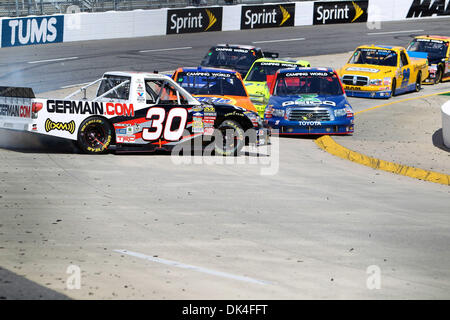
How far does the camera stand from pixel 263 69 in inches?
856

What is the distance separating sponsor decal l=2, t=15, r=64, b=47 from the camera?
29.3 metres

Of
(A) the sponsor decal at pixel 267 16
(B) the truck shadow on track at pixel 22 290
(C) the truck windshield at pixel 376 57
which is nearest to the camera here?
(B) the truck shadow on track at pixel 22 290

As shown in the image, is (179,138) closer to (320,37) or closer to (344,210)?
(344,210)

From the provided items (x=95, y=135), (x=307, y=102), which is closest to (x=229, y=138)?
(x=95, y=135)

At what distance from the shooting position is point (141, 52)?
31.2 meters

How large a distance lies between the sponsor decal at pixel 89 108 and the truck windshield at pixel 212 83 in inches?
122

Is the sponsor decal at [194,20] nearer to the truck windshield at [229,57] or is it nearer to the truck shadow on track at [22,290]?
the truck windshield at [229,57]

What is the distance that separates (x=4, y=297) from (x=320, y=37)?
108 ft

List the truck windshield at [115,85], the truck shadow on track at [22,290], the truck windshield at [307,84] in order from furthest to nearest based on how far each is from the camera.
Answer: the truck windshield at [307,84], the truck windshield at [115,85], the truck shadow on track at [22,290]

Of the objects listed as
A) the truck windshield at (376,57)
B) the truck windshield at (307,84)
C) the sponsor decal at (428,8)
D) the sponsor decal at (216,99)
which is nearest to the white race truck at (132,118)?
the sponsor decal at (216,99)

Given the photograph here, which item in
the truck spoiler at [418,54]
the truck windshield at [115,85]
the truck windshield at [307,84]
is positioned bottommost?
the truck windshield at [115,85]

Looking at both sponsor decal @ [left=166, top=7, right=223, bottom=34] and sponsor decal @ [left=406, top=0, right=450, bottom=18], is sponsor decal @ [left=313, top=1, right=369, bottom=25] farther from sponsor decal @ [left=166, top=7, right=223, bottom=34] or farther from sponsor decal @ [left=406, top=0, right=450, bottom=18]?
sponsor decal @ [left=166, top=7, right=223, bottom=34]

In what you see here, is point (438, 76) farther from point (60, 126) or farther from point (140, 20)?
point (60, 126)

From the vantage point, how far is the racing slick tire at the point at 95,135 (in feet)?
45.3
